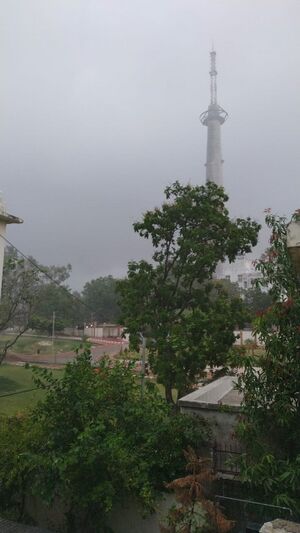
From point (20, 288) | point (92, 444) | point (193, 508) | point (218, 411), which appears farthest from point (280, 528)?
point (20, 288)

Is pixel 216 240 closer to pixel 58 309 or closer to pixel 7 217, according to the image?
pixel 7 217

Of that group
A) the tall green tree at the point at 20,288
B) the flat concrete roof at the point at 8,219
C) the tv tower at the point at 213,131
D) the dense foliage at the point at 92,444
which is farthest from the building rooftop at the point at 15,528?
the tv tower at the point at 213,131

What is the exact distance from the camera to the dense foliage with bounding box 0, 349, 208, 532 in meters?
6.04

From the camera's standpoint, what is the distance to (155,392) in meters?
7.75

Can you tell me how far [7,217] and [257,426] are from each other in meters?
6.90

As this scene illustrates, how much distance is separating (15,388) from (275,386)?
56.3 ft

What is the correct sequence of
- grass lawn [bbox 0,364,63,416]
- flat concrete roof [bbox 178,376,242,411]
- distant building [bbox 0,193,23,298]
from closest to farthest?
flat concrete roof [bbox 178,376,242,411] < distant building [bbox 0,193,23,298] < grass lawn [bbox 0,364,63,416]

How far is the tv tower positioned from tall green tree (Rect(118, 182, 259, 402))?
382 ft

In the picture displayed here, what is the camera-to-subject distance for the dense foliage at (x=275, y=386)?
5.08 meters

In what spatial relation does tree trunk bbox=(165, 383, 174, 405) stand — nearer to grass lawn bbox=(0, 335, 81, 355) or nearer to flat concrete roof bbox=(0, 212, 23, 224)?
flat concrete roof bbox=(0, 212, 23, 224)

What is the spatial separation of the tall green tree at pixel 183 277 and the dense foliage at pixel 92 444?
2.98 m

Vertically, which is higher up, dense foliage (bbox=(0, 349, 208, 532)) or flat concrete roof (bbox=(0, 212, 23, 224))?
flat concrete roof (bbox=(0, 212, 23, 224))

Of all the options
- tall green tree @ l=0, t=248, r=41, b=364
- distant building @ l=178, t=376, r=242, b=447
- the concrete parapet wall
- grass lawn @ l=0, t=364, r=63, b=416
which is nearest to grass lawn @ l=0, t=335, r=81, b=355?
grass lawn @ l=0, t=364, r=63, b=416

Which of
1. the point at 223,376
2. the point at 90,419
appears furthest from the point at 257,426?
the point at 223,376
